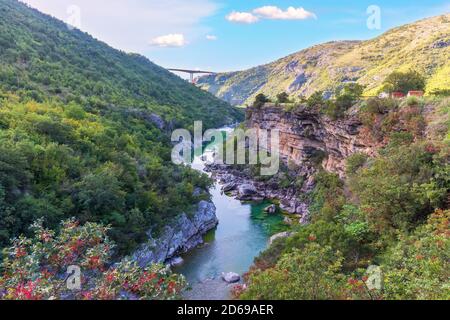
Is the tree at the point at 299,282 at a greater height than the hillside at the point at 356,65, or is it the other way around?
the hillside at the point at 356,65

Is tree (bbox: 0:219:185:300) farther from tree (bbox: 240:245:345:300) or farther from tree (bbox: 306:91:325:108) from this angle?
tree (bbox: 306:91:325:108)

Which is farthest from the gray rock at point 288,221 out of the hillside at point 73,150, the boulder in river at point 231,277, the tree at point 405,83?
the tree at point 405,83

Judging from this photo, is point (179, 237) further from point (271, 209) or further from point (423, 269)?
point (423, 269)

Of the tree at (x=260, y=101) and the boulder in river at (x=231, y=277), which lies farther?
the tree at (x=260, y=101)

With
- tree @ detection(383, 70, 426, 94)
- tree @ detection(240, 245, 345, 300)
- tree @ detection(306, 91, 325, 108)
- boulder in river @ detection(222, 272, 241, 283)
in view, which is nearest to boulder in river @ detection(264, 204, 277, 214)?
tree @ detection(306, 91, 325, 108)

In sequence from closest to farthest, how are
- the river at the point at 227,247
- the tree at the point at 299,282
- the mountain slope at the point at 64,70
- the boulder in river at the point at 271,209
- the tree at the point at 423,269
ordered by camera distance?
the tree at the point at 423,269, the tree at the point at 299,282, the river at the point at 227,247, the boulder in river at the point at 271,209, the mountain slope at the point at 64,70

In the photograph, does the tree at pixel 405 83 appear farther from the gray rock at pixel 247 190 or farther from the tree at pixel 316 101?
the gray rock at pixel 247 190
